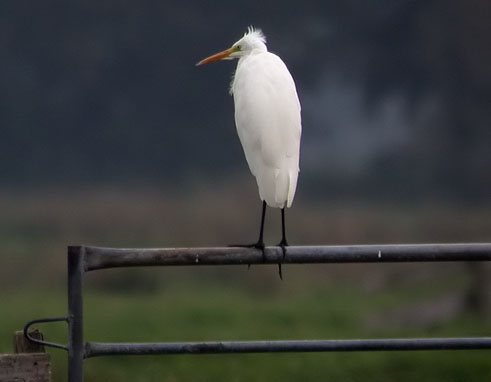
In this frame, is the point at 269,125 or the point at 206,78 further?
the point at 206,78

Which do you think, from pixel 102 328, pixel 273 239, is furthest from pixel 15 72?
pixel 102 328

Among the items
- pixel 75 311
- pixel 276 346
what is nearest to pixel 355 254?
pixel 276 346

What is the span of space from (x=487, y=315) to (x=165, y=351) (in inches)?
279

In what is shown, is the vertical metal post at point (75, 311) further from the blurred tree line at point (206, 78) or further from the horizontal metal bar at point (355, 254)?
the blurred tree line at point (206, 78)

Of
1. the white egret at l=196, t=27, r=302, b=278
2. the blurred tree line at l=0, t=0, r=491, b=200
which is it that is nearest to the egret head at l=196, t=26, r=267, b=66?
the white egret at l=196, t=27, r=302, b=278

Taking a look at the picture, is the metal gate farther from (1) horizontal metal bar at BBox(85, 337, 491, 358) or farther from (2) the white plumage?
(2) the white plumage

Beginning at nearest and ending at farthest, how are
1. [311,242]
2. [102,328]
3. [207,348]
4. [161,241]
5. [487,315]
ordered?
[207,348] → [102,328] → [487,315] → [311,242] → [161,241]

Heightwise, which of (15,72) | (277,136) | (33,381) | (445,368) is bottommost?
(445,368)

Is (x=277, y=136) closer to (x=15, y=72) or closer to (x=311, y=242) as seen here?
(x=311, y=242)

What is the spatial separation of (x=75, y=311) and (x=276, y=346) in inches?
16.5

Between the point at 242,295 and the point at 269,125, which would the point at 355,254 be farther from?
the point at 242,295

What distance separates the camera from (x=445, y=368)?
6.78 metres

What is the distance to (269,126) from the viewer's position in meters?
3.84

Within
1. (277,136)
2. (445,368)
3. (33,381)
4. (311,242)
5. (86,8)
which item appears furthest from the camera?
(86,8)
